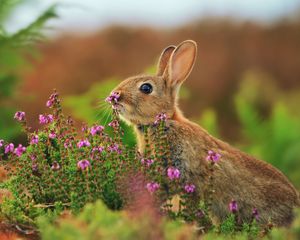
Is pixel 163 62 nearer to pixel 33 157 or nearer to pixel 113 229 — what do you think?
pixel 33 157

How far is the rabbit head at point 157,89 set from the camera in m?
6.44

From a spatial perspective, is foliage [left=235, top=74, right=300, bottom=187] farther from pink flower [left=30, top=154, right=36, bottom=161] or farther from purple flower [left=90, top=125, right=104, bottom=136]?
pink flower [left=30, top=154, right=36, bottom=161]

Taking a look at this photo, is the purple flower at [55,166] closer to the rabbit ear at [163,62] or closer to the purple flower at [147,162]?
the purple flower at [147,162]

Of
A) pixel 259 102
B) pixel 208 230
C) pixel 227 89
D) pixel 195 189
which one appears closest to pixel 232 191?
pixel 195 189

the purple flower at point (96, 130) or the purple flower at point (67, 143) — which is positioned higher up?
the purple flower at point (96, 130)

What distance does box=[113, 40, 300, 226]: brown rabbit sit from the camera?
5840 millimetres

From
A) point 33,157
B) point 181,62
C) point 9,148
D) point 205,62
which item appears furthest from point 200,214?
point 205,62

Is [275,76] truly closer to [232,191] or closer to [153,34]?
[153,34]

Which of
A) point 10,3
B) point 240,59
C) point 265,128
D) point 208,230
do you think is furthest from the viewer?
point 240,59

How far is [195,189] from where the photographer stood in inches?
223

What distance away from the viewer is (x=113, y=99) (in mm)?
6164

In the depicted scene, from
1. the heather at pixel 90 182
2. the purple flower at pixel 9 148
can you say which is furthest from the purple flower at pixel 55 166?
the purple flower at pixel 9 148

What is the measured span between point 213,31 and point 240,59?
6.11ft

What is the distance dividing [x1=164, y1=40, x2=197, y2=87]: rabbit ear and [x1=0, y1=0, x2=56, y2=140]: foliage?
290 centimetres
